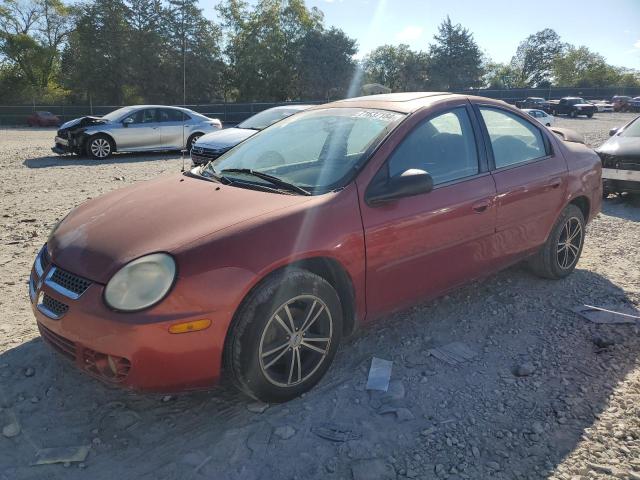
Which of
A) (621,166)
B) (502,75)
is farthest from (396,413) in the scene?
(502,75)

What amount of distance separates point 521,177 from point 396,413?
7.16 feet

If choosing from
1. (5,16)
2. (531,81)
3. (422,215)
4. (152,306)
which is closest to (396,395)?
(422,215)

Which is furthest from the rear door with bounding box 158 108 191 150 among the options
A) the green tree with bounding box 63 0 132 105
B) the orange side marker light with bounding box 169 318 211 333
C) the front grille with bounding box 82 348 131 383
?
the green tree with bounding box 63 0 132 105

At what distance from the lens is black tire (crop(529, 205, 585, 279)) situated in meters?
4.46

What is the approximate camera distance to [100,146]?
42.4ft

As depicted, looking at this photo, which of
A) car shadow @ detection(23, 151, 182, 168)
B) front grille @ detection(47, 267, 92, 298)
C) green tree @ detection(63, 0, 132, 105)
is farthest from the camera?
green tree @ detection(63, 0, 132, 105)

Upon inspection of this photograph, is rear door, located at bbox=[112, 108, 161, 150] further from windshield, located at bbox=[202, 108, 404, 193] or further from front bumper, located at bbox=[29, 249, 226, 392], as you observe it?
front bumper, located at bbox=[29, 249, 226, 392]

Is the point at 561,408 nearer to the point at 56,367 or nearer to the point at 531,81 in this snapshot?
the point at 56,367

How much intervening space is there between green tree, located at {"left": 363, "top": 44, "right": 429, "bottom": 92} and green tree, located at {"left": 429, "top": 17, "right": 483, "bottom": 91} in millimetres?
1375

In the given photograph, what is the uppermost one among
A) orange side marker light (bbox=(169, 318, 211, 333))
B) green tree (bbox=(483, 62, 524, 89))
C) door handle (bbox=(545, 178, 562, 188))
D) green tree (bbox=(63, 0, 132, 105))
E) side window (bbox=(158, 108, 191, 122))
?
green tree (bbox=(483, 62, 524, 89))

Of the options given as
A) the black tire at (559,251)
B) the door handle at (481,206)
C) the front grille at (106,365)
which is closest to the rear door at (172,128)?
the black tire at (559,251)

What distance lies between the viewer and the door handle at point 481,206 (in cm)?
356

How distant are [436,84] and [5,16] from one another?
47.8m

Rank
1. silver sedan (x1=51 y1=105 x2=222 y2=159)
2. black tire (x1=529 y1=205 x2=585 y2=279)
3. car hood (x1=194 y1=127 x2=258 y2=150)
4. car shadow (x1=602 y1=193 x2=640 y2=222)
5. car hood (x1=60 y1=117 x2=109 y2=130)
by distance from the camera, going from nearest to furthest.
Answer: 1. black tire (x1=529 y1=205 x2=585 y2=279)
2. car shadow (x1=602 y1=193 x2=640 y2=222)
3. car hood (x1=194 y1=127 x2=258 y2=150)
4. silver sedan (x1=51 y1=105 x2=222 y2=159)
5. car hood (x1=60 y1=117 x2=109 y2=130)
